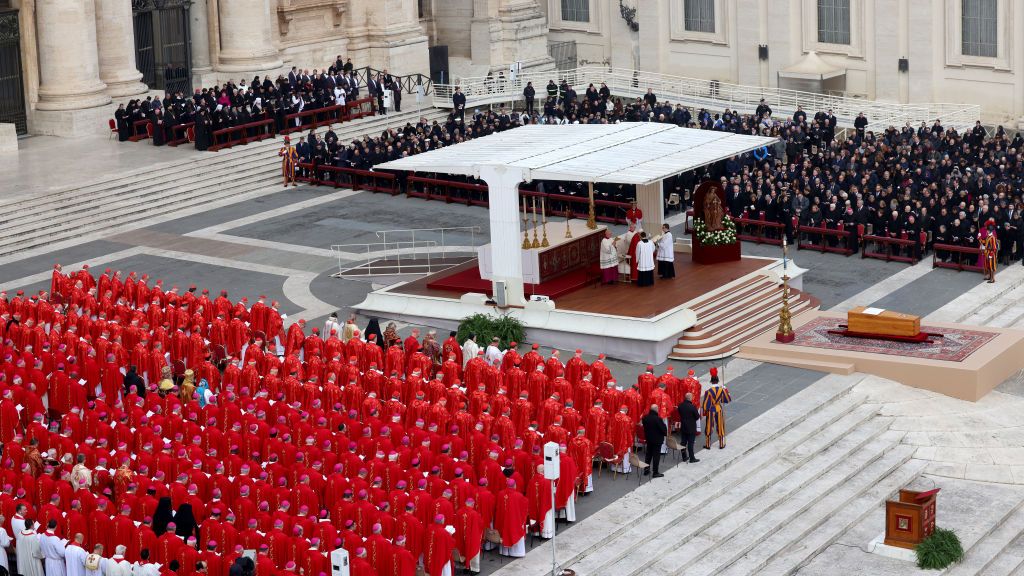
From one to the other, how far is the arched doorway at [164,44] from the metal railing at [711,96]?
7579 mm

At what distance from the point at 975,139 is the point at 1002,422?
1613 cm

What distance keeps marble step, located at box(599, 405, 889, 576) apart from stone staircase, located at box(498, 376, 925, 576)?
0.05ft

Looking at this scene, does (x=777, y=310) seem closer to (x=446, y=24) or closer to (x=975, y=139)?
(x=975, y=139)

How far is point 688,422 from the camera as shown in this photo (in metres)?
26.2

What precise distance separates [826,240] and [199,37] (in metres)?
22.6

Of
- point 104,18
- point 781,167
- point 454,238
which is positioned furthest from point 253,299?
point 104,18

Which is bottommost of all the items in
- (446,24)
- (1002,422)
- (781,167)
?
(1002,422)

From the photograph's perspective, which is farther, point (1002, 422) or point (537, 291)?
point (537, 291)

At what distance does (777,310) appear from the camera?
33625 millimetres

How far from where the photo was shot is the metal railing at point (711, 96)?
164 feet

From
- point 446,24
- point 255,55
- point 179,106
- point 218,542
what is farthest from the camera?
point 446,24

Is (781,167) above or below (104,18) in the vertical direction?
below

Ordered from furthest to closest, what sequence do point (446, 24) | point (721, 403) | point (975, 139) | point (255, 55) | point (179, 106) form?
point (446, 24)
point (255, 55)
point (179, 106)
point (975, 139)
point (721, 403)

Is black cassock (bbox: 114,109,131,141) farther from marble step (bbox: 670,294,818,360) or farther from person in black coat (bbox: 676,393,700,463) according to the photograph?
person in black coat (bbox: 676,393,700,463)
